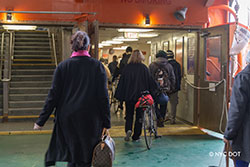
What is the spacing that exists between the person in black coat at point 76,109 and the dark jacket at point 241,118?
1081mm

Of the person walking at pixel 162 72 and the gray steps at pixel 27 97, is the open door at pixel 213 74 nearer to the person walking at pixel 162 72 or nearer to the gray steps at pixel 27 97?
the person walking at pixel 162 72

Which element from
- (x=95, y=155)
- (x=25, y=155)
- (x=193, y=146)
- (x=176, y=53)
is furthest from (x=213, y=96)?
(x=95, y=155)

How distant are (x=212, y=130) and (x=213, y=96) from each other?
678mm

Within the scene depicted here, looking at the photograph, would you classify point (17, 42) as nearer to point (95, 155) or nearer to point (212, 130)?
point (212, 130)

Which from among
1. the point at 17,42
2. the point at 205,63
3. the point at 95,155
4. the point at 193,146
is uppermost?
the point at 17,42

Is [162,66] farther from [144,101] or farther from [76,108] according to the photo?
[76,108]

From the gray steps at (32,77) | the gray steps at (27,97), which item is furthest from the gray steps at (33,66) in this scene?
the gray steps at (27,97)

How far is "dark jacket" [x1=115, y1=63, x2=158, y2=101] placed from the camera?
599cm

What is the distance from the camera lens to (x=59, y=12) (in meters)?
6.84

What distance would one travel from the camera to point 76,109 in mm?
2994

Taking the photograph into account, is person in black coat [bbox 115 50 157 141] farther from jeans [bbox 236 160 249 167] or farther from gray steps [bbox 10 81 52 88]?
gray steps [bbox 10 81 52 88]

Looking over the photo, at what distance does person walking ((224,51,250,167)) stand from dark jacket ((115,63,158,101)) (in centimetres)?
310

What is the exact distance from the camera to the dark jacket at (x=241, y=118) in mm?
2879

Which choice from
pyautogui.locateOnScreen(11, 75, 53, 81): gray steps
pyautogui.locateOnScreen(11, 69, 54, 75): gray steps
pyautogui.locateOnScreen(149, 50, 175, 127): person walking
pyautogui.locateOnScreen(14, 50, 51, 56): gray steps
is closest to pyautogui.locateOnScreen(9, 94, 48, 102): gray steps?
pyautogui.locateOnScreen(11, 75, 53, 81): gray steps
